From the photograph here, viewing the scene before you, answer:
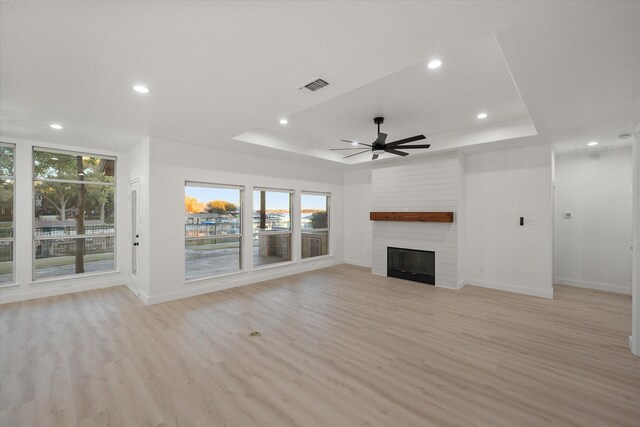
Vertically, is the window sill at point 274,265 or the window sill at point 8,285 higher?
the window sill at point 8,285

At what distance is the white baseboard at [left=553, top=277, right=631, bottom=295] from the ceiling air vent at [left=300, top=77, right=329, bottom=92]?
6364mm

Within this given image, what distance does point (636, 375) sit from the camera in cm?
252

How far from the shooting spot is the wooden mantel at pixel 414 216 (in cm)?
542

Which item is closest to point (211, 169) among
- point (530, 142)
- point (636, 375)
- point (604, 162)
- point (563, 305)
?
point (530, 142)

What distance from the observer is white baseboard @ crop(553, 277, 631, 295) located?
5.01 meters

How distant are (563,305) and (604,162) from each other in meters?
3.02

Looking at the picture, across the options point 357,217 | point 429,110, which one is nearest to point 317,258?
point 357,217

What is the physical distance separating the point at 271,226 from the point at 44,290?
4.18m

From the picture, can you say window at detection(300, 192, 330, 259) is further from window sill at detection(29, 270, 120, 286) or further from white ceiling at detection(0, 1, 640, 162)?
window sill at detection(29, 270, 120, 286)

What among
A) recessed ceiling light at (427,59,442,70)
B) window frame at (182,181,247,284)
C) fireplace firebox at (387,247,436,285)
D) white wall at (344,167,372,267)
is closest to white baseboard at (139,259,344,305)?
window frame at (182,181,247,284)

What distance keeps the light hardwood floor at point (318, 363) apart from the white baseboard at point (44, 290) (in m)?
0.30

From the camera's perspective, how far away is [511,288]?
203 inches

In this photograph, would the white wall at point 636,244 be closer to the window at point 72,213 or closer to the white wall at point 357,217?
the white wall at point 357,217

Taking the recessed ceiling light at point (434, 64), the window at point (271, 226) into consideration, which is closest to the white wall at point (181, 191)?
the window at point (271, 226)
